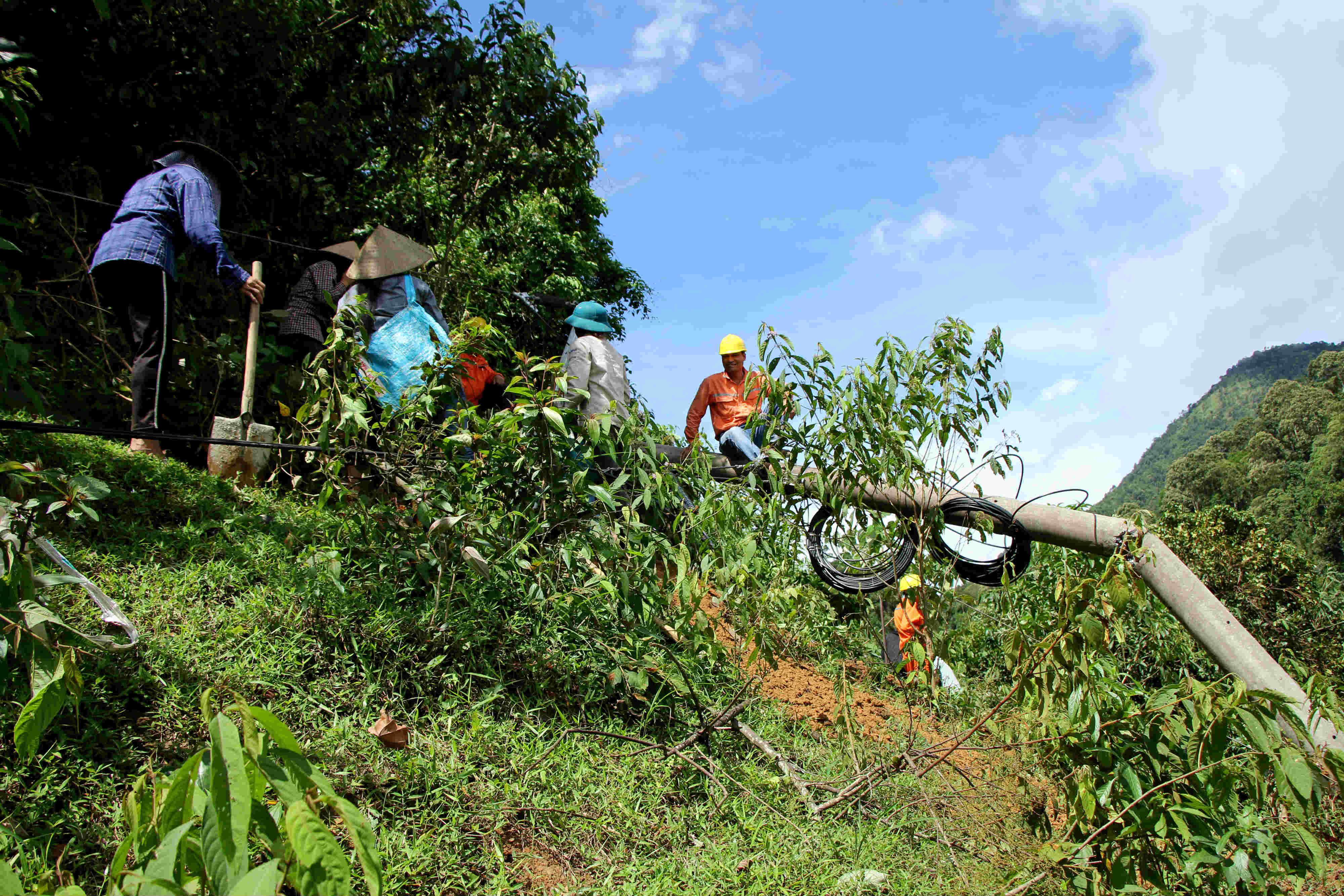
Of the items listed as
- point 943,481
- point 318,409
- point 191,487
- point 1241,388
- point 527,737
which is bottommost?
point 527,737

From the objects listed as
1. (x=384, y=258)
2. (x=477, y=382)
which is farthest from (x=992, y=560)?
(x=384, y=258)

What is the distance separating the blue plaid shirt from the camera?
4.00 metres

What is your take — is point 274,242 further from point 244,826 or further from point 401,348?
point 244,826

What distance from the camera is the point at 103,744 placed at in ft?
7.72

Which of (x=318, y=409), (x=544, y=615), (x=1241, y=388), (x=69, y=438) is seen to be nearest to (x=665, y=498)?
(x=544, y=615)

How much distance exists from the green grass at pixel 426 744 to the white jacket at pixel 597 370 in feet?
4.35

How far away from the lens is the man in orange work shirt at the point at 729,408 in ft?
17.5

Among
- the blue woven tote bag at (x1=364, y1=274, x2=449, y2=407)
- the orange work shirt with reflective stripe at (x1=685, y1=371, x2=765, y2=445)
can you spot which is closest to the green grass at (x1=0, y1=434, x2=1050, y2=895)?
the blue woven tote bag at (x1=364, y1=274, x2=449, y2=407)

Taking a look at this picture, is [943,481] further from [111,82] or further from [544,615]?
[111,82]

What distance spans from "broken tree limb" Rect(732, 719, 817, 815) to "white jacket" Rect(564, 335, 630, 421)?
5.63 feet

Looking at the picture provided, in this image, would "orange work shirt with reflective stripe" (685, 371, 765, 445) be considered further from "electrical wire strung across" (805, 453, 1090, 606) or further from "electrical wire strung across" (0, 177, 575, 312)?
"electrical wire strung across" (0, 177, 575, 312)

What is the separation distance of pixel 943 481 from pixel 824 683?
Result: 76.6 inches

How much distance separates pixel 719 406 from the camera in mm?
5730

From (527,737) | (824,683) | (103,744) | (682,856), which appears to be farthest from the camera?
(824,683)
